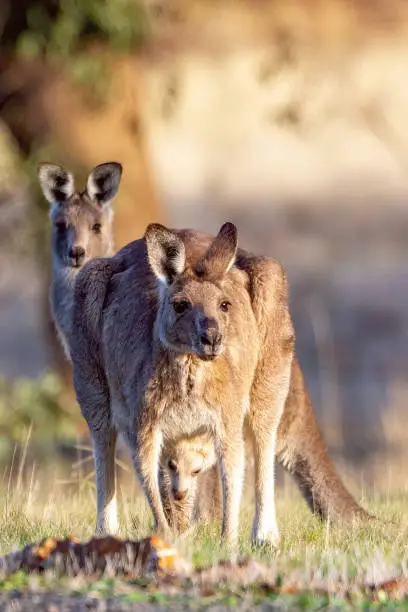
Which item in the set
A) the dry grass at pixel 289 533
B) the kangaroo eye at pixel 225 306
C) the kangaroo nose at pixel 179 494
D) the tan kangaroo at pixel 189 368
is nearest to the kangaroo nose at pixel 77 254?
the dry grass at pixel 289 533

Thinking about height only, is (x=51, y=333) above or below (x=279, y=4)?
below

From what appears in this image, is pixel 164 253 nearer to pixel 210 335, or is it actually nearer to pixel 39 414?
pixel 210 335

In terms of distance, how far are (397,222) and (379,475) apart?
393 inches

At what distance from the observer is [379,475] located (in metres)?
10.6

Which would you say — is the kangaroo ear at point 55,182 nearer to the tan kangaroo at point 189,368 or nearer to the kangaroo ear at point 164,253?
the tan kangaroo at point 189,368

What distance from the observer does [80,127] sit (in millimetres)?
10773

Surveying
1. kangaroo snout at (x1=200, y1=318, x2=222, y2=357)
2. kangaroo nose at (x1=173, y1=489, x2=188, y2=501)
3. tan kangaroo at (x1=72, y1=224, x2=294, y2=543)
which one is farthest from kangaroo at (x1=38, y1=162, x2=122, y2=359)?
kangaroo snout at (x1=200, y1=318, x2=222, y2=357)

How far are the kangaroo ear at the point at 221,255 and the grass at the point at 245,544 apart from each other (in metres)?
1.05

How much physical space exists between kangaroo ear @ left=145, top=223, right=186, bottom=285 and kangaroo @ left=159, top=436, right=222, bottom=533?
2.24 feet

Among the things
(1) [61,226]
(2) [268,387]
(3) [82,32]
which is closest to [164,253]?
(2) [268,387]

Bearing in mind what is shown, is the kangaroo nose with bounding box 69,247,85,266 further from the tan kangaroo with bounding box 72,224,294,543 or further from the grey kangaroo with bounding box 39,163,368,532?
the tan kangaroo with bounding box 72,224,294,543

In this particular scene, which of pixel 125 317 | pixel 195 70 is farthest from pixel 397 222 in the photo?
pixel 125 317

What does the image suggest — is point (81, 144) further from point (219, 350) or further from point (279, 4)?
point (219, 350)

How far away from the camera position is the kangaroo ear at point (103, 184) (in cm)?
791
